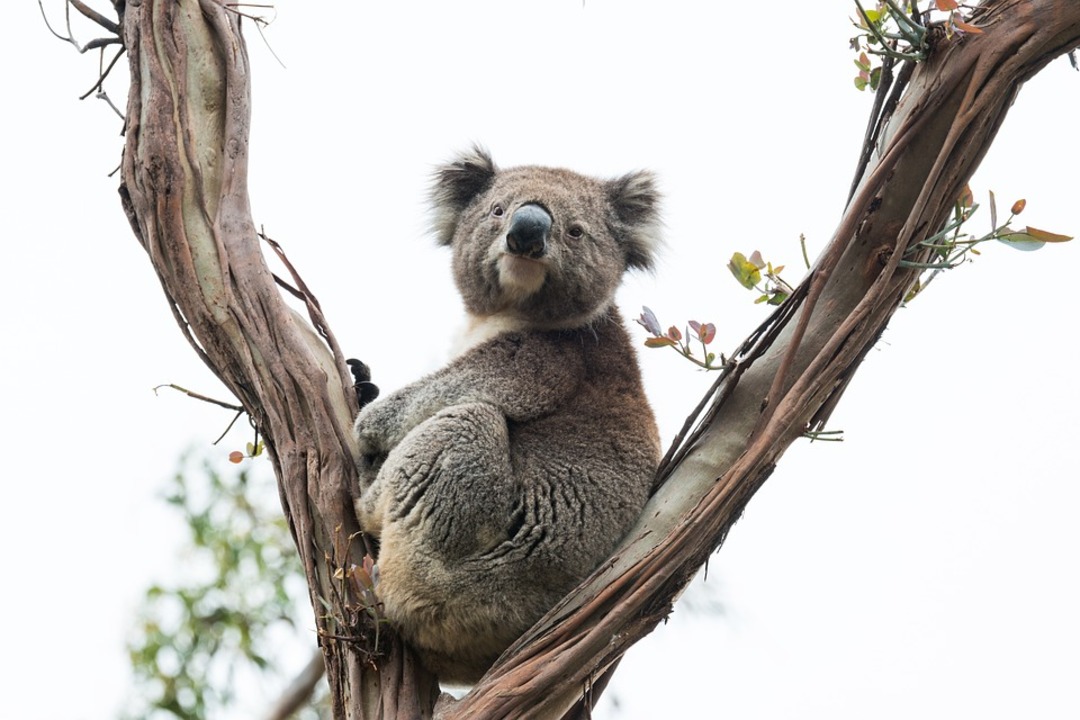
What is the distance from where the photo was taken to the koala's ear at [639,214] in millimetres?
4398

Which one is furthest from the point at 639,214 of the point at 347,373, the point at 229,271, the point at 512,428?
the point at 229,271

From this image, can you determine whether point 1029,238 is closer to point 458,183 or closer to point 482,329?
point 482,329

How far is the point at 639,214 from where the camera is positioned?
443 centimetres

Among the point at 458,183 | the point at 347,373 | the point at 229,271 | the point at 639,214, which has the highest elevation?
the point at 458,183

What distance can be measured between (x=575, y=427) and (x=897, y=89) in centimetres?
150

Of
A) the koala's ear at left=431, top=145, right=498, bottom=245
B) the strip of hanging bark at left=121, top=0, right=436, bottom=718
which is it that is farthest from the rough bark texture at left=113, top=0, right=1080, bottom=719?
the koala's ear at left=431, top=145, right=498, bottom=245

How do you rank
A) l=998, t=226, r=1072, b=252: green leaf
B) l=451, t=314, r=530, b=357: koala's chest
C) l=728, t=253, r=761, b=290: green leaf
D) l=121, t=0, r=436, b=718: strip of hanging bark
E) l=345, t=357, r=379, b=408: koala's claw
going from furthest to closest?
l=451, t=314, r=530, b=357: koala's chest, l=345, t=357, r=379, b=408: koala's claw, l=121, t=0, r=436, b=718: strip of hanging bark, l=728, t=253, r=761, b=290: green leaf, l=998, t=226, r=1072, b=252: green leaf

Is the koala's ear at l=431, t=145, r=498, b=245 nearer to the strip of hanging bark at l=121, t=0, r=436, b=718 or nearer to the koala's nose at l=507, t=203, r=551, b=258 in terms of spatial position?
the koala's nose at l=507, t=203, r=551, b=258

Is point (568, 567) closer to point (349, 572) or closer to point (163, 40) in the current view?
point (349, 572)

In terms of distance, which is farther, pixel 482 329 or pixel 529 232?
pixel 482 329

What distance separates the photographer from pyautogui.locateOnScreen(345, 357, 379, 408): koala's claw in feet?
11.9

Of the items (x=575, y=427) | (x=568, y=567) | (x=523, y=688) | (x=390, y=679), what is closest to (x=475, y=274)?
(x=575, y=427)

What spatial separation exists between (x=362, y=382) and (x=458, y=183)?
117cm

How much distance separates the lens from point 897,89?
2.63m
